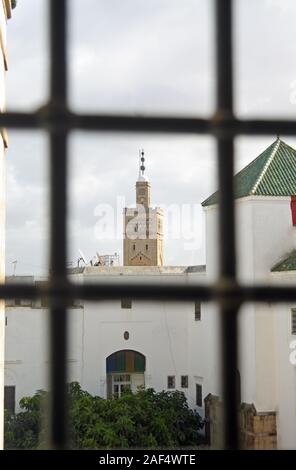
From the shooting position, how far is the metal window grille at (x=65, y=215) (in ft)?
1.29

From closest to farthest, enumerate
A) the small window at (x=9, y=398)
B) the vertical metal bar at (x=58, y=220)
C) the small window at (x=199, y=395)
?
the vertical metal bar at (x=58, y=220), the small window at (x=9, y=398), the small window at (x=199, y=395)

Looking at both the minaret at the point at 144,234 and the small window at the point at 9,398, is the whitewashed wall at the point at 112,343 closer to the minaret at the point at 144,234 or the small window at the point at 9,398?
the small window at the point at 9,398

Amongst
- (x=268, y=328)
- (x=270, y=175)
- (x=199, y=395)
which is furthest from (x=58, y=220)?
(x=199, y=395)

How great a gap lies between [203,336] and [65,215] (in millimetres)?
9088

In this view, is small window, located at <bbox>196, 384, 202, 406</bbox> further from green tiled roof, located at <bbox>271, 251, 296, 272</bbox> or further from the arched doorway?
green tiled roof, located at <bbox>271, 251, 296, 272</bbox>

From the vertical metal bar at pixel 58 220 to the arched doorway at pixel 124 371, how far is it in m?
9.28

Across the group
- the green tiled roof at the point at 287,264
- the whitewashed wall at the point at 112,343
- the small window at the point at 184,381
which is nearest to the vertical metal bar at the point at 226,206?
the green tiled roof at the point at 287,264

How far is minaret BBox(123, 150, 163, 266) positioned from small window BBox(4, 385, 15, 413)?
6.33m

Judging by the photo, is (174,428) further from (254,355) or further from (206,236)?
(206,236)

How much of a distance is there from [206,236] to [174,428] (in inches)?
88.8

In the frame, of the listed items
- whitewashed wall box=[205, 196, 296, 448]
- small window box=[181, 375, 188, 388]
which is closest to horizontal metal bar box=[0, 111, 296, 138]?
whitewashed wall box=[205, 196, 296, 448]

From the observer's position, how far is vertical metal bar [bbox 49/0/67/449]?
15.3 inches

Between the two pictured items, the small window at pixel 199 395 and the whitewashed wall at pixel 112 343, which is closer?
the small window at pixel 199 395

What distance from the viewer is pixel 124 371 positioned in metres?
9.59
